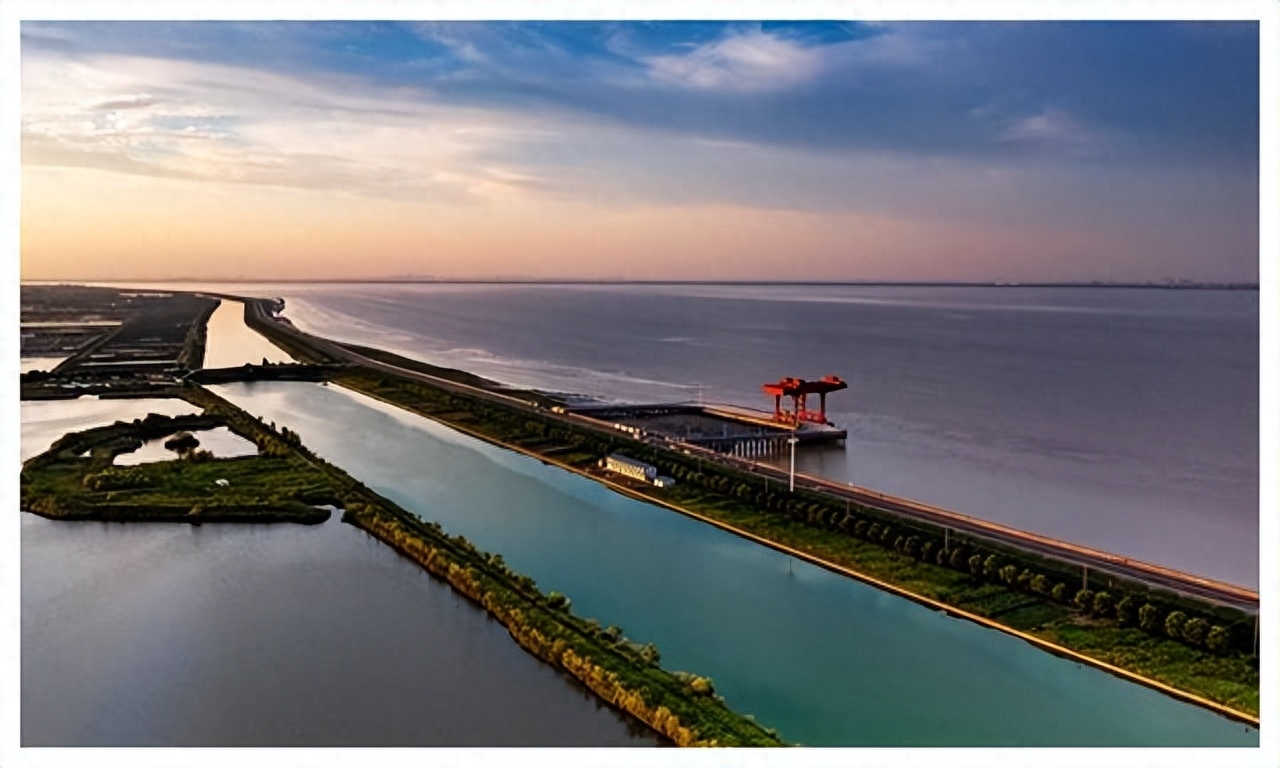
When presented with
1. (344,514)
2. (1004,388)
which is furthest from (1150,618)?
(1004,388)

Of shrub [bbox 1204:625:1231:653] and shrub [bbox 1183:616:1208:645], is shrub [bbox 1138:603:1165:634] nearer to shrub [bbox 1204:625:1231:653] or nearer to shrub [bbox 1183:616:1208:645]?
shrub [bbox 1183:616:1208:645]

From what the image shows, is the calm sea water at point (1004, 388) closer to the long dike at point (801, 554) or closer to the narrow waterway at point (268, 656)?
the long dike at point (801, 554)

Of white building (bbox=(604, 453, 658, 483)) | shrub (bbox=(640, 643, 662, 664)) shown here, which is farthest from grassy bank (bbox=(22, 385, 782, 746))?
white building (bbox=(604, 453, 658, 483))

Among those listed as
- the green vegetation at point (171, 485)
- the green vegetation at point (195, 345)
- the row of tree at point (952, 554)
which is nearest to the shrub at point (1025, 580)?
the row of tree at point (952, 554)

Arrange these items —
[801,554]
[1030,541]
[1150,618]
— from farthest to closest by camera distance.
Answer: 1. [801,554]
2. [1030,541]
3. [1150,618]

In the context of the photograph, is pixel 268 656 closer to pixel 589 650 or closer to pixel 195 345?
pixel 589 650

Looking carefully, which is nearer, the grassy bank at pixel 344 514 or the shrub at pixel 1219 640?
the grassy bank at pixel 344 514
